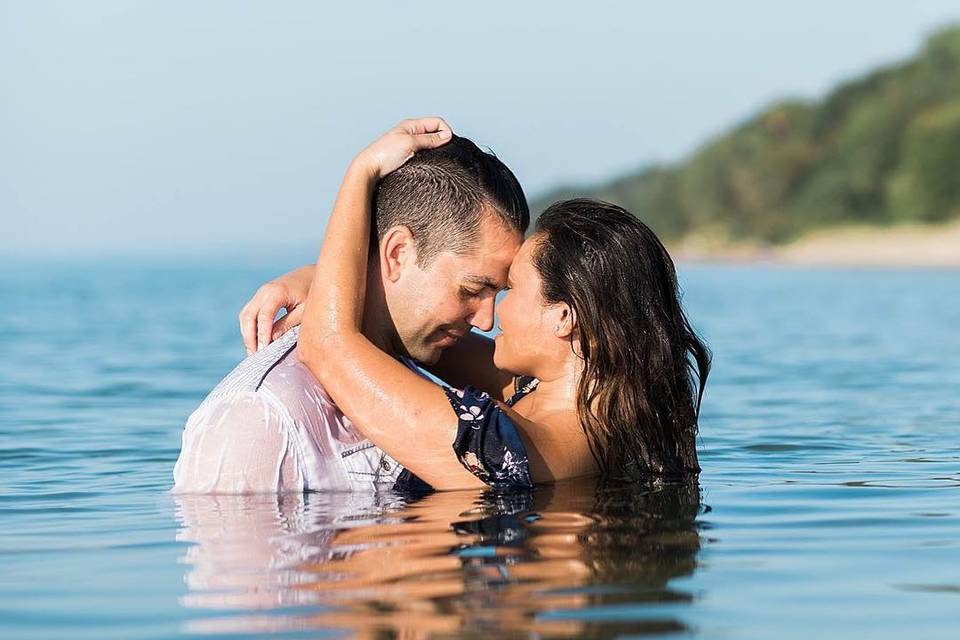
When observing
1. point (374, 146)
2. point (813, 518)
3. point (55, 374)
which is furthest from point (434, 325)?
point (55, 374)

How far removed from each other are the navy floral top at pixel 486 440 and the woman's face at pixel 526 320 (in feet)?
1.34

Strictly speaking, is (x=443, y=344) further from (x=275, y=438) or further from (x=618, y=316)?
(x=275, y=438)

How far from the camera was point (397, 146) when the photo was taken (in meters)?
5.41

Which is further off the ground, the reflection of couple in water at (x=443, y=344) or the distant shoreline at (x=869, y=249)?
the distant shoreline at (x=869, y=249)

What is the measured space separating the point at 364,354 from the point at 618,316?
3.32 ft

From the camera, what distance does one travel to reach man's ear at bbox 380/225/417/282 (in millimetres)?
5543

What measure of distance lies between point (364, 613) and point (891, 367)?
1321 cm

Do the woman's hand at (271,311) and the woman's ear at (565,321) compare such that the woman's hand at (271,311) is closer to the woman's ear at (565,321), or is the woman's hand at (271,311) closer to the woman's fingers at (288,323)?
the woman's fingers at (288,323)

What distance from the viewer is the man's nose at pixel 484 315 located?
5.71 metres

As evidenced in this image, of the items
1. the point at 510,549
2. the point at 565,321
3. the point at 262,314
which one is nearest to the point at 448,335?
the point at 565,321

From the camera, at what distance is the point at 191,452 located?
Result: 555 cm

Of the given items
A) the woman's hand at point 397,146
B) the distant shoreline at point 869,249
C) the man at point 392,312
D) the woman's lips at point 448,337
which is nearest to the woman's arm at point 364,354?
the woman's hand at point 397,146

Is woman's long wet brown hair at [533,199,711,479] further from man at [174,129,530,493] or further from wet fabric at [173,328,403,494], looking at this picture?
wet fabric at [173,328,403,494]

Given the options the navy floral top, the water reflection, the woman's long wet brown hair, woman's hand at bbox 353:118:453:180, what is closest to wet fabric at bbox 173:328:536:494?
the navy floral top
